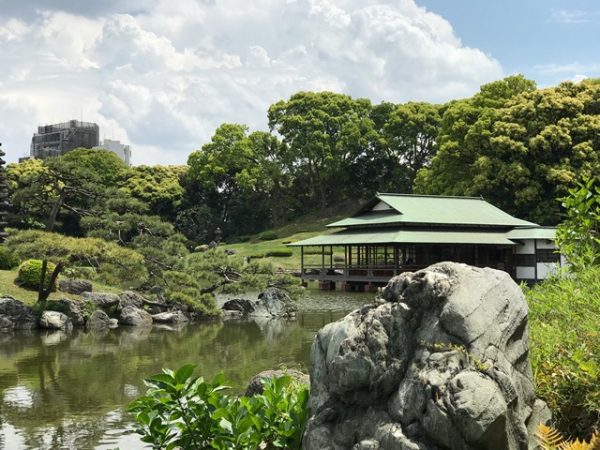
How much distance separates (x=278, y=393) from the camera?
4949 mm

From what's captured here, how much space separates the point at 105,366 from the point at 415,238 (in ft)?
68.2

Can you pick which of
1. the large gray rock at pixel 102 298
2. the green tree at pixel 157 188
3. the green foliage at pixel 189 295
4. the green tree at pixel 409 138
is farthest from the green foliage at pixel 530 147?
the green tree at pixel 157 188

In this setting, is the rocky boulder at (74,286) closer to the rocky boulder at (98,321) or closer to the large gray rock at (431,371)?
the rocky boulder at (98,321)

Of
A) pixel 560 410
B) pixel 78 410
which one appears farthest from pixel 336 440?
pixel 78 410

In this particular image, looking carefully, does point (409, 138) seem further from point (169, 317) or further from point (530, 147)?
point (169, 317)

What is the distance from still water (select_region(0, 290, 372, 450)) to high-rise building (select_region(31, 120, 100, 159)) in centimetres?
9511

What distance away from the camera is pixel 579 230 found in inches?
239

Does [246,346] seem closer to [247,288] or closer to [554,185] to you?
[247,288]

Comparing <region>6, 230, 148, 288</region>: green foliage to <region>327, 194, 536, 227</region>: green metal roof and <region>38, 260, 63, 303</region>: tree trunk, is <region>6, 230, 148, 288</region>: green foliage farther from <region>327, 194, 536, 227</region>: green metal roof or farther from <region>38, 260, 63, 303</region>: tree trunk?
<region>327, 194, 536, 227</region>: green metal roof

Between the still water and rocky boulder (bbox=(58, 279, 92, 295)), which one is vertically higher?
rocky boulder (bbox=(58, 279, 92, 295))

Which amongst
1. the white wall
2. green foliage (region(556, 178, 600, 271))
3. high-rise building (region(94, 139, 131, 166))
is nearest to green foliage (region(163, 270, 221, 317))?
green foliage (region(556, 178, 600, 271))

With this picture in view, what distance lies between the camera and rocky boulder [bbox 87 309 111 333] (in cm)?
1891

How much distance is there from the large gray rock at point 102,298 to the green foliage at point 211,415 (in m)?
16.2

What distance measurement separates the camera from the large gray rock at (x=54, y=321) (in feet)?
59.6
